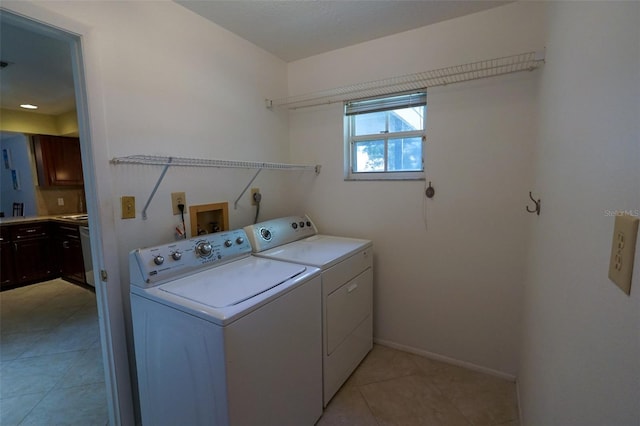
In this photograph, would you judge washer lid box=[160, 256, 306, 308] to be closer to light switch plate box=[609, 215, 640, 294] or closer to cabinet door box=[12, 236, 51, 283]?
light switch plate box=[609, 215, 640, 294]

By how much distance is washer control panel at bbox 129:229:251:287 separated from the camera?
1.33m

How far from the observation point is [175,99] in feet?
5.61

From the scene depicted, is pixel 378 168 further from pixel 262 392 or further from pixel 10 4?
pixel 10 4

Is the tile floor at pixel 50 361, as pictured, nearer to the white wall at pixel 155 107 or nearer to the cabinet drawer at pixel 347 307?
the white wall at pixel 155 107

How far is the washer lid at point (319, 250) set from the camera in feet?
5.69

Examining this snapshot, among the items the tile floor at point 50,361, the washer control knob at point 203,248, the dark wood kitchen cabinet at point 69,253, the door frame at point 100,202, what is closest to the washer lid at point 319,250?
the washer control knob at point 203,248

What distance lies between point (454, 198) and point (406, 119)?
2.30 feet

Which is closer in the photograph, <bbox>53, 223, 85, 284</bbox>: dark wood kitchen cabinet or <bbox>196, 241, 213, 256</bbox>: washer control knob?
<bbox>196, 241, 213, 256</bbox>: washer control knob

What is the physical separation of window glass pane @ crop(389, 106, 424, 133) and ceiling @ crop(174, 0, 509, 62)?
0.55 m

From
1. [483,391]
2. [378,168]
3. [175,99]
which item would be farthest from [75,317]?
[483,391]

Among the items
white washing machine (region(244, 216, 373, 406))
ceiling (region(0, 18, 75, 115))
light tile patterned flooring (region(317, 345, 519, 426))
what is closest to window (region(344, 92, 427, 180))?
white washing machine (region(244, 216, 373, 406))

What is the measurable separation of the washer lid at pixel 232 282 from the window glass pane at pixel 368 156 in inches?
45.0

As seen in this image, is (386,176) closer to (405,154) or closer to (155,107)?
(405,154)

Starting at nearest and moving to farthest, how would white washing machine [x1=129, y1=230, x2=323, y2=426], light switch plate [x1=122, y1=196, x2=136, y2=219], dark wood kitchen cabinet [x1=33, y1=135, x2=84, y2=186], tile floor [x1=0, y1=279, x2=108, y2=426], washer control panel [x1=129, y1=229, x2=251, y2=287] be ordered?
white washing machine [x1=129, y1=230, x2=323, y2=426], washer control panel [x1=129, y1=229, x2=251, y2=287], light switch plate [x1=122, y1=196, x2=136, y2=219], tile floor [x1=0, y1=279, x2=108, y2=426], dark wood kitchen cabinet [x1=33, y1=135, x2=84, y2=186]
